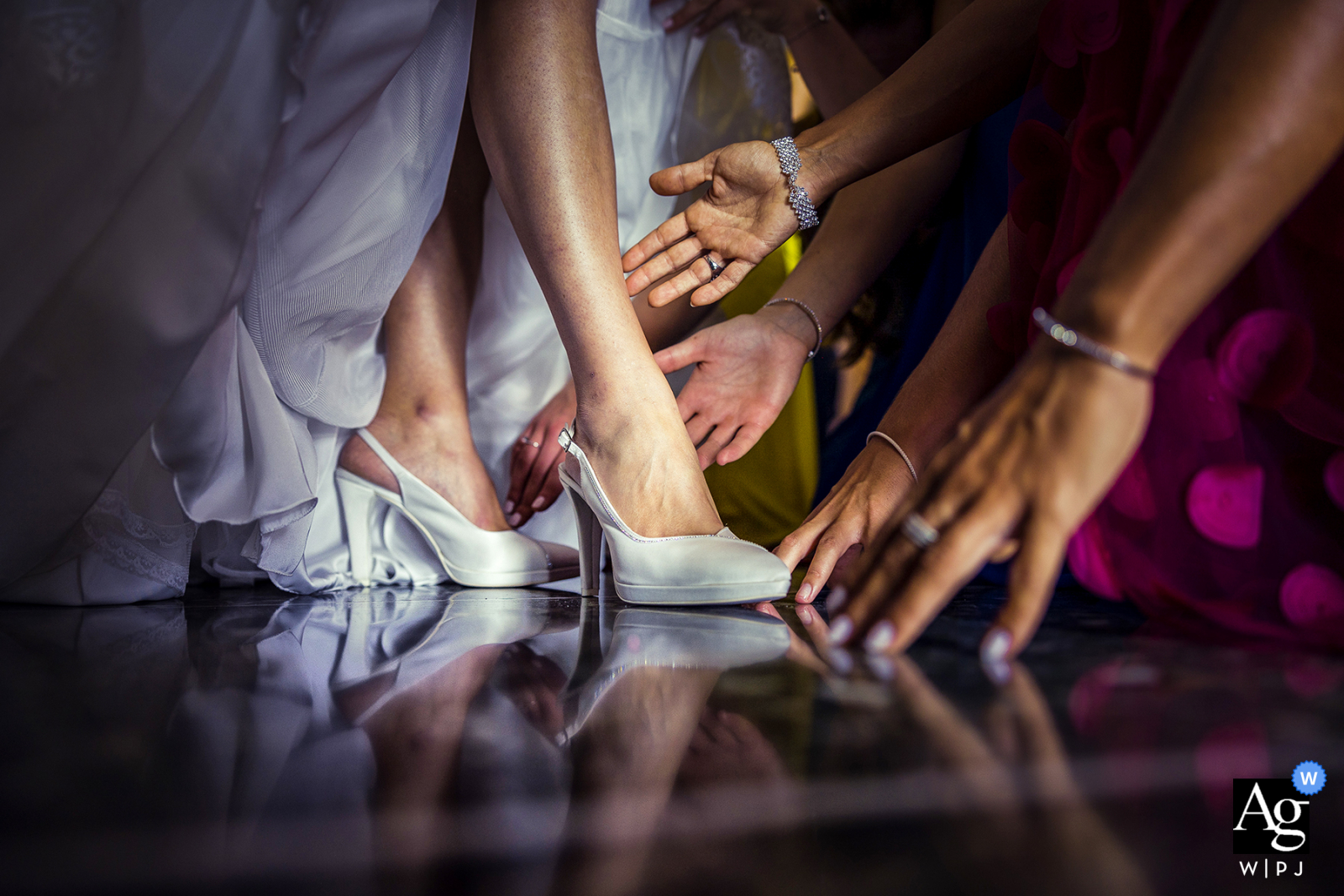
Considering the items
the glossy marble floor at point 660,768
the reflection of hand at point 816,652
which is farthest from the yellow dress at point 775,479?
the glossy marble floor at point 660,768

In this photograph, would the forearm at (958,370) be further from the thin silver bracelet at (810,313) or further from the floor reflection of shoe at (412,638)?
the floor reflection of shoe at (412,638)

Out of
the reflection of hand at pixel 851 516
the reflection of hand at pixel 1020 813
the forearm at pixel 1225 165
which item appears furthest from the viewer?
the reflection of hand at pixel 851 516

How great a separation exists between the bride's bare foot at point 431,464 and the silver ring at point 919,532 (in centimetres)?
67

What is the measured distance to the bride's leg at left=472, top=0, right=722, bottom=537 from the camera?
0.76m

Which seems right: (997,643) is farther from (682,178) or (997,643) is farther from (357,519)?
(357,519)

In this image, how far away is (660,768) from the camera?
0.95ft

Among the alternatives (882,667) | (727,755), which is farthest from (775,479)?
(727,755)

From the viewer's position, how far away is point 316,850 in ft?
0.76

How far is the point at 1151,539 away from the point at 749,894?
503mm

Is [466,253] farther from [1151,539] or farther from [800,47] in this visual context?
[1151,539]

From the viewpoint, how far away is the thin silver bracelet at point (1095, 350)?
0.37 metres

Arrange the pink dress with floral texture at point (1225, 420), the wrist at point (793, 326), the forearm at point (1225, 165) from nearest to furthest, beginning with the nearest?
the forearm at point (1225, 165)
the pink dress with floral texture at point (1225, 420)
the wrist at point (793, 326)

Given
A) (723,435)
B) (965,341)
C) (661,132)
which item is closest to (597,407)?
(723,435)

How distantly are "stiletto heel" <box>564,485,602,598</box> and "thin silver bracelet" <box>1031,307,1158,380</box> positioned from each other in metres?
0.55
